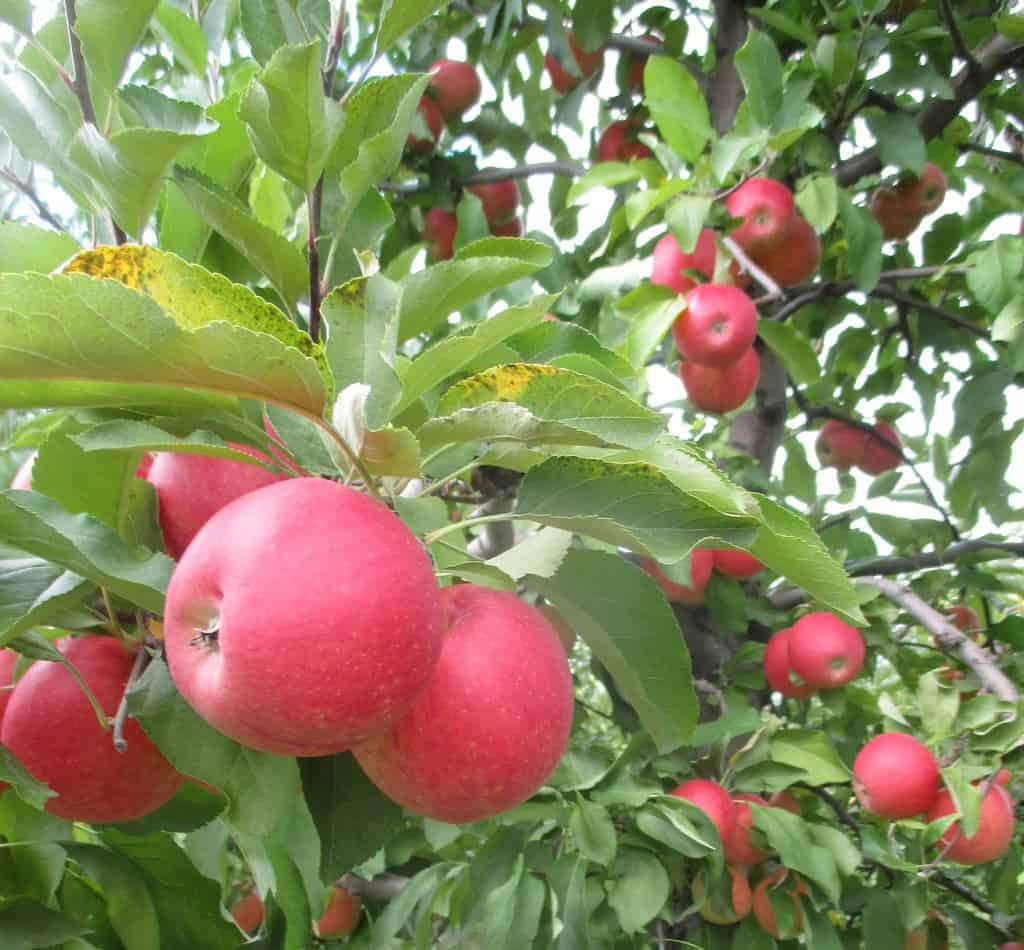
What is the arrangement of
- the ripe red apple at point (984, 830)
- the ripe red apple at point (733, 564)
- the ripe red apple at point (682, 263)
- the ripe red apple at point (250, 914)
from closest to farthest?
the ripe red apple at point (984, 830) < the ripe red apple at point (682, 263) < the ripe red apple at point (733, 564) < the ripe red apple at point (250, 914)

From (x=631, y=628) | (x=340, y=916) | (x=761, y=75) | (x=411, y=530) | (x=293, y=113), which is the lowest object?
(x=340, y=916)

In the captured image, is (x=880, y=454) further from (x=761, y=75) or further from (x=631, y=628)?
(x=631, y=628)

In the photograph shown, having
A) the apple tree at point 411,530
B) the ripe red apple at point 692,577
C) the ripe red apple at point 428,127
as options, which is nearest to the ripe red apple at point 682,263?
the apple tree at point 411,530

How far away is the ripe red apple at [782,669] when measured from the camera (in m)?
1.63

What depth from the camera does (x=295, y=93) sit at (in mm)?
538

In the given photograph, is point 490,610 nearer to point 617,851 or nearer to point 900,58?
point 617,851

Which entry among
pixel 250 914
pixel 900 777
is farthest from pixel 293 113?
pixel 250 914

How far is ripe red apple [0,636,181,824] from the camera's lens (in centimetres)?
58

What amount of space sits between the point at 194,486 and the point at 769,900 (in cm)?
115

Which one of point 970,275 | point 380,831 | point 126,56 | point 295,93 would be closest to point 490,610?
point 380,831

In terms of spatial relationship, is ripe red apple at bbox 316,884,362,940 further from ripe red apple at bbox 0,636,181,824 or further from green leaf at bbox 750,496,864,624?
green leaf at bbox 750,496,864,624

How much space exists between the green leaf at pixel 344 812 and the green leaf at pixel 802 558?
0.31m

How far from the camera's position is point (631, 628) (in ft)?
2.12

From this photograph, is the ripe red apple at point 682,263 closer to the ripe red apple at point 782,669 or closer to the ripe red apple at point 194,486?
the ripe red apple at point 782,669
